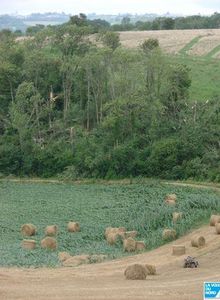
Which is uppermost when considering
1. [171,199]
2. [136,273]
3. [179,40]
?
[136,273]

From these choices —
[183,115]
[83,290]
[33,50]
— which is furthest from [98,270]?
[33,50]

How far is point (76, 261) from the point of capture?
29.7m

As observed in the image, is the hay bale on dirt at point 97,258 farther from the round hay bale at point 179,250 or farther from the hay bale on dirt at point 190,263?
the hay bale on dirt at point 190,263

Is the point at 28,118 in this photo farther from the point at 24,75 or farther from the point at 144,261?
the point at 144,261

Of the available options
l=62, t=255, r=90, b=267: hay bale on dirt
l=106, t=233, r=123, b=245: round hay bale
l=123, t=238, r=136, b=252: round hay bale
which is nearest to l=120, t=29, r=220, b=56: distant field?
l=106, t=233, r=123, b=245: round hay bale

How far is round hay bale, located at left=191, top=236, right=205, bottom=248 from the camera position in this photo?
31453 millimetres

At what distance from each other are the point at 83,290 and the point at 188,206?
18253mm

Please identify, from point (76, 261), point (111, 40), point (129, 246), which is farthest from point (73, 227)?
point (111, 40)

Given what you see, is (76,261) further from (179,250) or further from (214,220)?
(214,220)

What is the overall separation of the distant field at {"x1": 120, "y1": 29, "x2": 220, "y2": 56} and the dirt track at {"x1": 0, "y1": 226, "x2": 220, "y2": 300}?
2068 inches

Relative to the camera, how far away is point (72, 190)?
1946 inches

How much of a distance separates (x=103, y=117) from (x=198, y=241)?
28.5 m

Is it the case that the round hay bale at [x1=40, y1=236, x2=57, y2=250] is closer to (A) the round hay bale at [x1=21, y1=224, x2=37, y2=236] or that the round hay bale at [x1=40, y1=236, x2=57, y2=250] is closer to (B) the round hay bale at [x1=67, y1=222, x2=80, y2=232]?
(A) the round hay bale at [x1=21, y1=224, x2=37, y2=236]

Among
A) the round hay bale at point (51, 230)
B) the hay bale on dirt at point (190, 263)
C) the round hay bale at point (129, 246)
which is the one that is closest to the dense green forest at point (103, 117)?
the round hay bale at point (51, 230)
